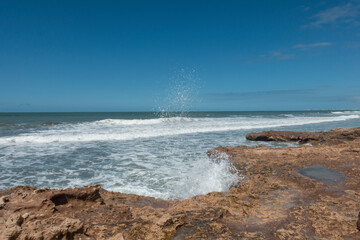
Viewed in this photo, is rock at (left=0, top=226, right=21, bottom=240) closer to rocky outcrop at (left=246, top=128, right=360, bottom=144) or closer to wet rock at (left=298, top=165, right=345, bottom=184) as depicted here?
wet rock at (left=298, top=165, right=345, bottom=184)

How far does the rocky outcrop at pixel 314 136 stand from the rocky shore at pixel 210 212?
5.30 m

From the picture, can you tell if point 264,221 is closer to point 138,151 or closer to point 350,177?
point 350,177

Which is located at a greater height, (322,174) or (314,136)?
(314,136)

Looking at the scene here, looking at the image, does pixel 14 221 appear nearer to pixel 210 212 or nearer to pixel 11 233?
pixel 11 233

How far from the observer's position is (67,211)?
2963 mm

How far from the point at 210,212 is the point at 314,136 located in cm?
940

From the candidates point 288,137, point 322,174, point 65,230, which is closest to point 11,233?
point 65,230

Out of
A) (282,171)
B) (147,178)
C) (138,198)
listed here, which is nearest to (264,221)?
(138,198)

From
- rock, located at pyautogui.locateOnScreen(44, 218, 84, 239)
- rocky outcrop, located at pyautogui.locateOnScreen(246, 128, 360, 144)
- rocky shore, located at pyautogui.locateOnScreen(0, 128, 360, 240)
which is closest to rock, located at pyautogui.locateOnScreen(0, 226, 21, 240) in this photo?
rocky shore, located at pyautogui.locateOnScreen(0, 128, 360, 240)

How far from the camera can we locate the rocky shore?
224 cm

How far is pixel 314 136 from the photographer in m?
10.1

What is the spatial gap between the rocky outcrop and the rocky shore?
17.4 ft

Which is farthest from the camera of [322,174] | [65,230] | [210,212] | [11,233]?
[322,174]

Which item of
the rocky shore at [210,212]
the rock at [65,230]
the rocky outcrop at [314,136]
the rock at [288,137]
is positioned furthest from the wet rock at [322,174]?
the rock at [288,137]
